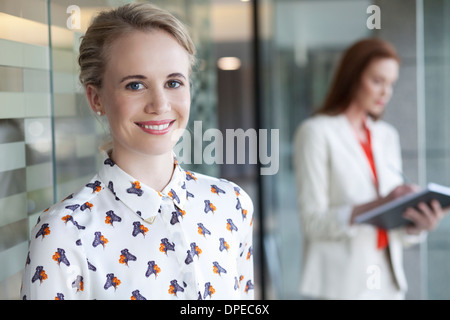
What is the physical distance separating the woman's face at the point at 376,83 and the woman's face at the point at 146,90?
33.6 inches

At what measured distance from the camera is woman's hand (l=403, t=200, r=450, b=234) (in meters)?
1.16

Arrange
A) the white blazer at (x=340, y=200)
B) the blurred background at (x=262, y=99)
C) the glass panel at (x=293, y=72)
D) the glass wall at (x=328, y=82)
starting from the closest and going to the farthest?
the blurred background at (x=262, y=99) < the white blazer at (x=340, y=200) < the glass wall at (x=328, y=82) < the glass panel at (x=293, y=72)

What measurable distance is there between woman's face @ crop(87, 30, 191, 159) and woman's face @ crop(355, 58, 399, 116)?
2.80 feet

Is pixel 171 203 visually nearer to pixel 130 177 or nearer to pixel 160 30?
pixel 130 177

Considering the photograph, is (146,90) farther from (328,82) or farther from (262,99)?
(328,82)

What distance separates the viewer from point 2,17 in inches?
22.1

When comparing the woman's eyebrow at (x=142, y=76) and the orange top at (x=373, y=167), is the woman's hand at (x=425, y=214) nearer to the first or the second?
the orange top at (x=373, y=167)

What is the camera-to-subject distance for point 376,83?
131 centimetres

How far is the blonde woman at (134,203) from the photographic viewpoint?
1.63 feet

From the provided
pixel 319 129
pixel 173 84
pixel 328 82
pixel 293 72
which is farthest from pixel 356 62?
pixel 293 72

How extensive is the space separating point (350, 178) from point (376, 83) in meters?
0.24

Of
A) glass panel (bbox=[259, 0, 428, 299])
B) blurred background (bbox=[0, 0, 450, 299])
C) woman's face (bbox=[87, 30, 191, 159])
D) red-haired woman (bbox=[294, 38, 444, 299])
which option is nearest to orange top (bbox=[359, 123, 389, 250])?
red-haired woman (bbox=[294, 38, 444, 299])

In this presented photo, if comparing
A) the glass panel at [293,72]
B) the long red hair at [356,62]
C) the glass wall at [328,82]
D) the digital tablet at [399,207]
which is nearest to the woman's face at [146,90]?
the glass wall at [328,82]

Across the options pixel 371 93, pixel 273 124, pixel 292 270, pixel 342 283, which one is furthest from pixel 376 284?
pixel 273 124
